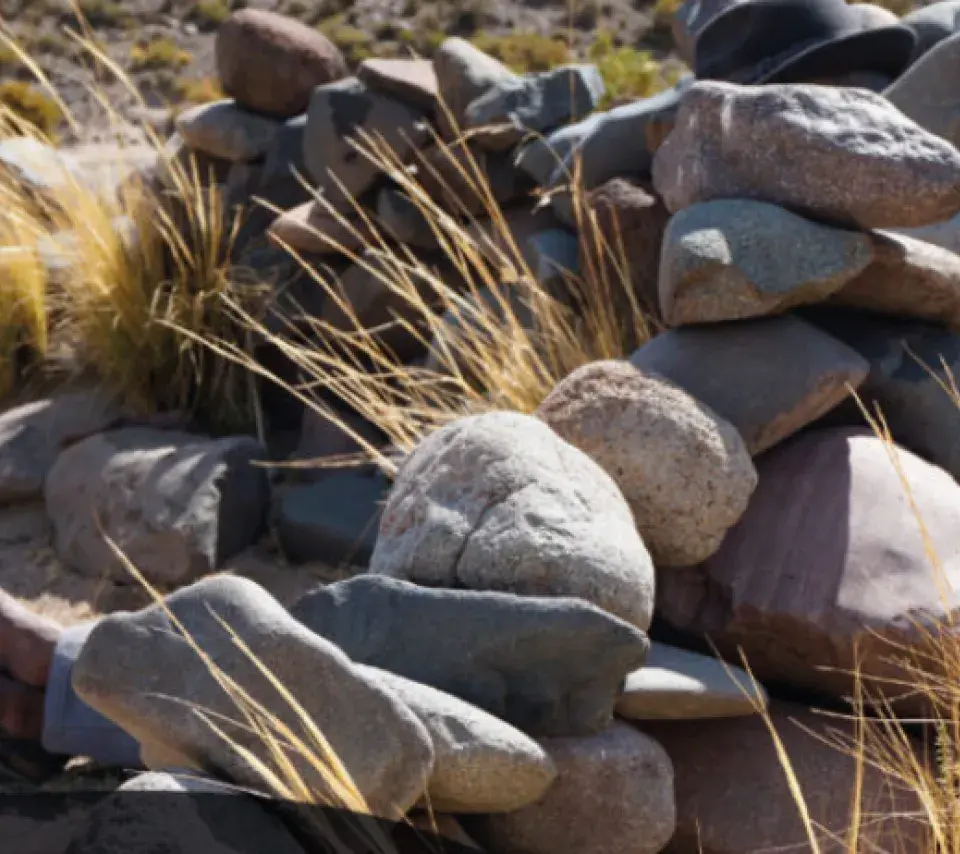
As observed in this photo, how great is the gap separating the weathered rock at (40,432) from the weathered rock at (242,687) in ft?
8.32

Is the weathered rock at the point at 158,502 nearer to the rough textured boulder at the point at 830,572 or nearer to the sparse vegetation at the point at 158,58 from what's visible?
the rough textured boulder at the point at 830,572

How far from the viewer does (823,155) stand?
2.39 metres

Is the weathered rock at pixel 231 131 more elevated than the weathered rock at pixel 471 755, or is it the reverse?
the weathered rock at pixel 471 755

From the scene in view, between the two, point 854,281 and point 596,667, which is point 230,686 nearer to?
point 596,667

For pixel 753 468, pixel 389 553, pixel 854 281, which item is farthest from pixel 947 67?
pixel 389 553

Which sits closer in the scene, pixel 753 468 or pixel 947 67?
pixel 753 468

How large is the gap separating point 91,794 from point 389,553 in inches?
30.7

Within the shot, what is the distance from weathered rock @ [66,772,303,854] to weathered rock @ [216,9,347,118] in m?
3.50

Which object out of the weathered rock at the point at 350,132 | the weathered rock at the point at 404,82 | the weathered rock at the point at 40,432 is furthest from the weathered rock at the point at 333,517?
the weathered rock at the point at 404,82

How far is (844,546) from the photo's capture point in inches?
85.8

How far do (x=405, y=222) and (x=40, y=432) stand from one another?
121 cm

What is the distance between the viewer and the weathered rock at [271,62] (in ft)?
15.6

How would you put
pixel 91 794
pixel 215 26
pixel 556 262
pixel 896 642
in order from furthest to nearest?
pixel 215 26
pixel 556 262
pixel 91 794
pixel 896 642

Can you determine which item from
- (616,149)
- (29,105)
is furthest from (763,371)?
(29,105)
